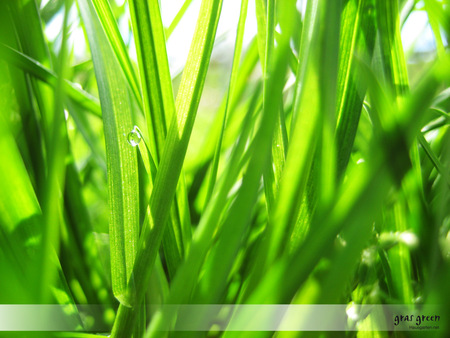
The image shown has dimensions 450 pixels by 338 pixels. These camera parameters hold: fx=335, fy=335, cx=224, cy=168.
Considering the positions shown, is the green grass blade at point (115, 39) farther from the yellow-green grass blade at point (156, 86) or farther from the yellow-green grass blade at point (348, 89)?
the yellow-green grass blade at point (348, 89)

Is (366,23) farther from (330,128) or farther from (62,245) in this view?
(62,245)

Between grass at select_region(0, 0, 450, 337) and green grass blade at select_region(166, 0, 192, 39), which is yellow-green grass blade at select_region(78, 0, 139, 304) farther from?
green grass blade at select_region(166, 0, 192, 39)

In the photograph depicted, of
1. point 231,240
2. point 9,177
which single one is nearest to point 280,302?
point 231,240

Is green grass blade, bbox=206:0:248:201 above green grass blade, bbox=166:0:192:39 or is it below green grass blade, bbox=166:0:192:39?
below

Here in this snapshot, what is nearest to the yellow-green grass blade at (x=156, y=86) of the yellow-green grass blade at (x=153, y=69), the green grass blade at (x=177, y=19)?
the yellow-green grass blade at (x=153, y=69)

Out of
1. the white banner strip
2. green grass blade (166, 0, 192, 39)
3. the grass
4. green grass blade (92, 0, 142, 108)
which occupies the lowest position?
the white banner strip

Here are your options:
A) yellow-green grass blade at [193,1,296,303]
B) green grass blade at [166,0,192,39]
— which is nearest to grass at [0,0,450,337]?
yellow-green grass blade at [193,1,296,303]

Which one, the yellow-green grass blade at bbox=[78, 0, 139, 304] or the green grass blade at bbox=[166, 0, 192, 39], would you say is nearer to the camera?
the yellow-green grass blade at bbox=[78, 0, 139, 304]

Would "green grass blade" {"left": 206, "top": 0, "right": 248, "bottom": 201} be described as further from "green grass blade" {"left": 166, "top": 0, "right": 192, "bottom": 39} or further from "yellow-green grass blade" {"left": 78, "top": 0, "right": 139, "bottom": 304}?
"green grass blade" {"left": 166, "top": 0, "right": 192, "bottom": 39}
